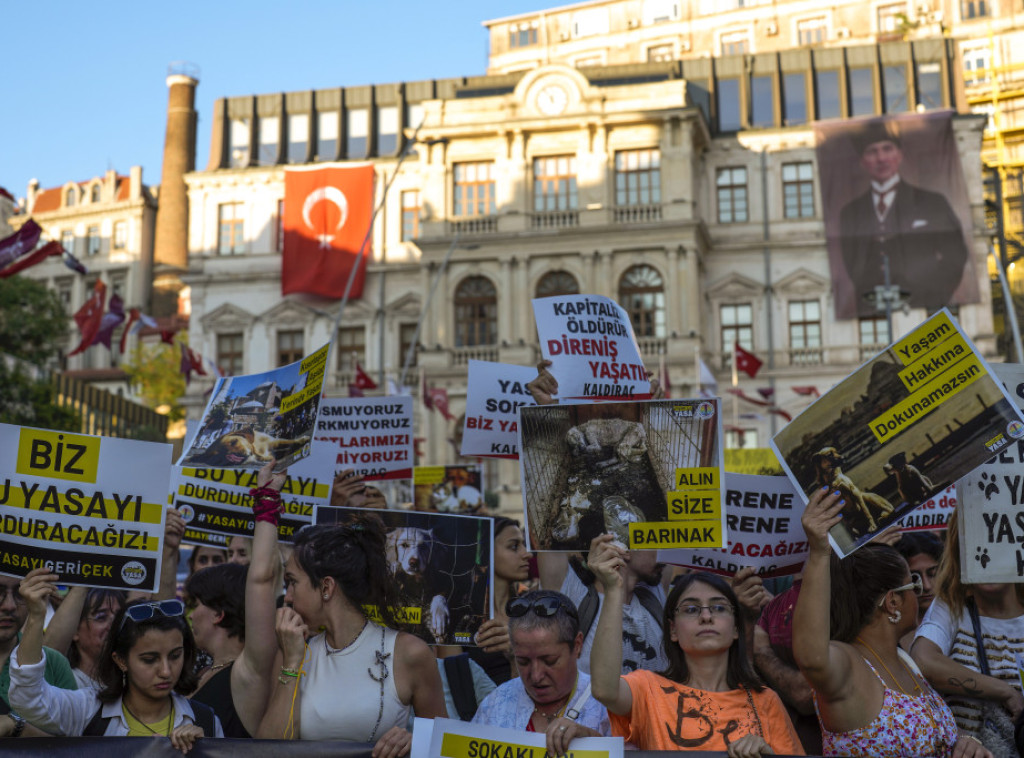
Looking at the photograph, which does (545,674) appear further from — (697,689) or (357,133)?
(357,133)

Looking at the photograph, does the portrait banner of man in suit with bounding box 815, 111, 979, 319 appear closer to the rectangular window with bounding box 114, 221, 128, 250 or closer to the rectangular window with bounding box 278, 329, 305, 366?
the rectangular window with bounding box 278, 329, 305, 366

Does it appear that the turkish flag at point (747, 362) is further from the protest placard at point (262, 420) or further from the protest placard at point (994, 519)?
the protest placard at point (994, 519)

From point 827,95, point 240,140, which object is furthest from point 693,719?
point 240,140

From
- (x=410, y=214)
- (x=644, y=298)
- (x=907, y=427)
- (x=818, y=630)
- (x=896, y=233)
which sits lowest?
(x=818, y=630)

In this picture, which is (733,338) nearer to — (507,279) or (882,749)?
(507,279)

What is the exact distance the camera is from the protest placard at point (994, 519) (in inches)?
191

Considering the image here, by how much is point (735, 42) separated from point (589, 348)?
162 feet

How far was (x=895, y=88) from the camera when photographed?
41406 mm

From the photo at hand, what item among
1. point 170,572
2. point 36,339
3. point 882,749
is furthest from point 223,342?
point 882,749

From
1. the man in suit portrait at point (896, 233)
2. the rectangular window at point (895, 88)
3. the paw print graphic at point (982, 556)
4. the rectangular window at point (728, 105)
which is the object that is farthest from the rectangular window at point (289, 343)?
the paw print graphic at point (982, 556)

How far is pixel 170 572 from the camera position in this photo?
6078 millimetres

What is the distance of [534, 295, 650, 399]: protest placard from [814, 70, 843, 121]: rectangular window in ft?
116

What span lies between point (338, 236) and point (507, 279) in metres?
6.69

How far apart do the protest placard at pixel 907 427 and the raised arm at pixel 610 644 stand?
90 centimetres
